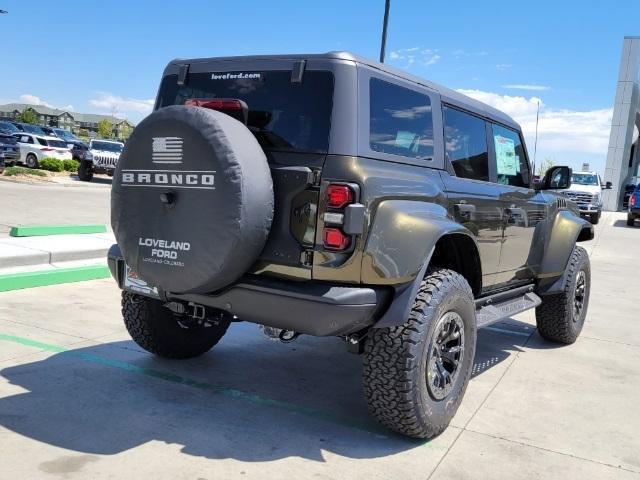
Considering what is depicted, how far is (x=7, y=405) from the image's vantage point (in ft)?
11.6

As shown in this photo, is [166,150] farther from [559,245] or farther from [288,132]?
[559,245]

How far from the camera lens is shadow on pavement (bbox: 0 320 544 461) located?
326 cm

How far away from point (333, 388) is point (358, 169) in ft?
6.15

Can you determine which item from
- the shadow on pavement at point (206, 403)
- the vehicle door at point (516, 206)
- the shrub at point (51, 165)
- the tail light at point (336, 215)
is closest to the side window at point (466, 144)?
the vehicle door at point (516, 206)

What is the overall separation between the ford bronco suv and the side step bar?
450 mm

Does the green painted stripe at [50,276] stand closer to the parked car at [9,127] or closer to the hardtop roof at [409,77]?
the hardtop roof at [409,77]

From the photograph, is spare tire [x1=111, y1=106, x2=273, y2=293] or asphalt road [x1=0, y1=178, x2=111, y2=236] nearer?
spare tire [x1=111, y1=106, x2=273, y2=293]

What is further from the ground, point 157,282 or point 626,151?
point 626,151

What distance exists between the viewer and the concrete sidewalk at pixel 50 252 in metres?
6.63

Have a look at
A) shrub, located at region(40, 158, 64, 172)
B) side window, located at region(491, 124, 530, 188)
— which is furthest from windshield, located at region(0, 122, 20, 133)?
side window, located at region(491, 124, 530, 188)

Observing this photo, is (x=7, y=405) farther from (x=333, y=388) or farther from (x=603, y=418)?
(x=603, y=418)

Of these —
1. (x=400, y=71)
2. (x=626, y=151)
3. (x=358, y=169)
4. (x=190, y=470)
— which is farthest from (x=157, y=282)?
(x=626, y=151)

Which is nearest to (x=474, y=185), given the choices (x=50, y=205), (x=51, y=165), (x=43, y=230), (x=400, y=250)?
(x=400, y=250)

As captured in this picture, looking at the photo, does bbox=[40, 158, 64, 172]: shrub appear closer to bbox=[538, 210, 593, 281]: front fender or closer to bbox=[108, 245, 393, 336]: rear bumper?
bbox=[538, 210, 593, 281]: front fender
